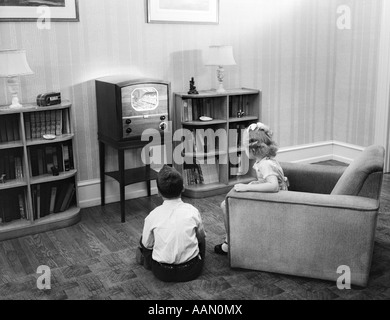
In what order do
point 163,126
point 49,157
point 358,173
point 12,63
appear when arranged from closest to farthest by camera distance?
1. point 358,173
2. point 12,63
3. point 49,157
4. point 163,126

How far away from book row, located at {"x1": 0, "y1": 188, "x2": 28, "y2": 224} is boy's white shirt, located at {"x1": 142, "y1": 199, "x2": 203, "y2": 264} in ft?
4.53

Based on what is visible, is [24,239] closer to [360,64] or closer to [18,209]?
[18,209]

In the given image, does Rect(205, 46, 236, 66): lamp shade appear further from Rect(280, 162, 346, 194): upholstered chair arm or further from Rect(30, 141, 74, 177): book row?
Rect(30, 141, 74, 177): book row

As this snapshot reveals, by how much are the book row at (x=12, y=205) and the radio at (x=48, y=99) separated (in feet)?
2.33

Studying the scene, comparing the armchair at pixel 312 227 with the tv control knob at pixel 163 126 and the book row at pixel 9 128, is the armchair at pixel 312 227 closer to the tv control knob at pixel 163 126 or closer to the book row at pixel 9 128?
the tv control knob at pixel 163 126

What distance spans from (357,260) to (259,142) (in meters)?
0.91

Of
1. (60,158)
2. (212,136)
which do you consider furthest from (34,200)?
(212,136)

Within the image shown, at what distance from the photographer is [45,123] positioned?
3.83 meters

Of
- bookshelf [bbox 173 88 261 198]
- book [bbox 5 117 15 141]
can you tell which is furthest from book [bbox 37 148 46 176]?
bookshelf [bbox 173 88 261 198]

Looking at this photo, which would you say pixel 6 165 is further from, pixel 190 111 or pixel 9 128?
pixel 190 111

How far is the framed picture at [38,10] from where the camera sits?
148 inches

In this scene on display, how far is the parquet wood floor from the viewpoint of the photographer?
2.80 metres

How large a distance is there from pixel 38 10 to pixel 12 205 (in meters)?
1.55
